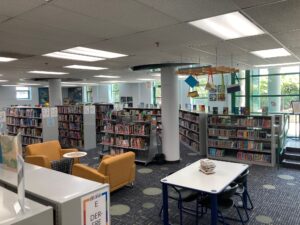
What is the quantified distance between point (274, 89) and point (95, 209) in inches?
426

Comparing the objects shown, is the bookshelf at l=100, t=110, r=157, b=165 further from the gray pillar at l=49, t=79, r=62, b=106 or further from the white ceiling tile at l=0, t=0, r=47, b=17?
the white ceiling tile at l=0, t=0, r=47, b=17

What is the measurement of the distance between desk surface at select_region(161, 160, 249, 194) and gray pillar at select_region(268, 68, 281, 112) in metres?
7.53

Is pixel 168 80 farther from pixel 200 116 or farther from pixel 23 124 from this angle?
pixel 23 124

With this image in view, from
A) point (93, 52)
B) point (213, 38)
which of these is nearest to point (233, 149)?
point (213, 38)

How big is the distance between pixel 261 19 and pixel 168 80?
4.14 metres

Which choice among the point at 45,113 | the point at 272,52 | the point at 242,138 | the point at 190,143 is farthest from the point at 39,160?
the point at 272,52

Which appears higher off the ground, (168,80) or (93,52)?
(93,52)

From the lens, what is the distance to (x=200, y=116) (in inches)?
317

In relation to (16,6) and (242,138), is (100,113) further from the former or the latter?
(16,6)

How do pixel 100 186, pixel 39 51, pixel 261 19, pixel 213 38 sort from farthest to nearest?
pixel 39 51 < pixel 213 38 < pixel 261 19 < pixel 100 186

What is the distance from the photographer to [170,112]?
7.14 metres

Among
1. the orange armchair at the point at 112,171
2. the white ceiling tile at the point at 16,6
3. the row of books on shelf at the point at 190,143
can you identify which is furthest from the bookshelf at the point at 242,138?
the white ceiling tile at the point at 16,6

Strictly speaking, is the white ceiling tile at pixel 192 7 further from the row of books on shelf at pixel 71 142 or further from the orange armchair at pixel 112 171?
the row of books on shelf at pixel 71 142

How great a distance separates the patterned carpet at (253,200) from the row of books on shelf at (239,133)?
2.97 ft
